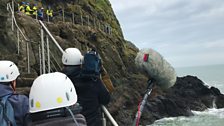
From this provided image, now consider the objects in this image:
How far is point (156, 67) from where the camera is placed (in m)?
2.83

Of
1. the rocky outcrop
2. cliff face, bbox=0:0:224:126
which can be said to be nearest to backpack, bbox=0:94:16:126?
cliff face, bbox=0:0:224:126

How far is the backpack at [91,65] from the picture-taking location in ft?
11.1

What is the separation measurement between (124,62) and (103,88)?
82.8 ft

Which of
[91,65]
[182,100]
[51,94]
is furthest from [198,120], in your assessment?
[51,94]

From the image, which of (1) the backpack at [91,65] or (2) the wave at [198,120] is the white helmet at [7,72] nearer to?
(1) the backpack at [91,65]

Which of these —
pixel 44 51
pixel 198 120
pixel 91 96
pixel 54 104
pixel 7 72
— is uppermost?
pixel 44 51

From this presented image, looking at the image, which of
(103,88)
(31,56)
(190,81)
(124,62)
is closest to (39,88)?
(103,88)

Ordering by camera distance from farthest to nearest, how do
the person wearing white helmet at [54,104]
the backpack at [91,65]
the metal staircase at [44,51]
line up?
the metal staircase at [44,51] < the backpack at [91,65] < the person wearing white helmet at [54,104]

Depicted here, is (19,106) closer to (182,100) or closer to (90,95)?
(90,95)

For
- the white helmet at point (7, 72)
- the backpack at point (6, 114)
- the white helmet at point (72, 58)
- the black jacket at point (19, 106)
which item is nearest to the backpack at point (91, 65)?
the white helmet at point (72, 58)

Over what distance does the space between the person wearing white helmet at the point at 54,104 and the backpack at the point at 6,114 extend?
0.73ft

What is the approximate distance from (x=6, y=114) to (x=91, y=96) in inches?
43.6

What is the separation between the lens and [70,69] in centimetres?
361

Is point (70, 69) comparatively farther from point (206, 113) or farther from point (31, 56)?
point (206, 113)
